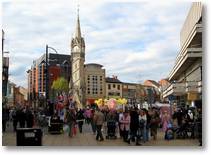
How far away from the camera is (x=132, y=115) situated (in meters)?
16.5

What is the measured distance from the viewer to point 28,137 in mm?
13969

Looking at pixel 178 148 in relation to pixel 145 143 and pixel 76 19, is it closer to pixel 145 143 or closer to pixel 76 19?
pixel 145 143

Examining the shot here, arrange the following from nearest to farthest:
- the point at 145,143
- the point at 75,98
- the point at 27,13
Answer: the point at 27,13, the point at 145,143, the point at 75,98

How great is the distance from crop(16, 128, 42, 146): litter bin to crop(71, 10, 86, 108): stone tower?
8.82 feet

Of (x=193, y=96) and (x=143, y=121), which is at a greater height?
(x=193, y=96)

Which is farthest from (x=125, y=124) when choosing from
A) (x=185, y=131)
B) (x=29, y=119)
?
(x=29, y=119)

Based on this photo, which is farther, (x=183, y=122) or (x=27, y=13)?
(x=183, y=122)

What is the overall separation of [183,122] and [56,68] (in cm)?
990

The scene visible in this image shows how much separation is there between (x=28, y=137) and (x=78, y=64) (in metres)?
5.25

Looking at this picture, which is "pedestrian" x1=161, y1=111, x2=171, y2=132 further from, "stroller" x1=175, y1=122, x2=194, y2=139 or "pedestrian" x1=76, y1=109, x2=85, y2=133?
"pedestrian" x1=76, y1=109, x2=85, y2=133

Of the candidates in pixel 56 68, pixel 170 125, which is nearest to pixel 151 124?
pixel 170 125

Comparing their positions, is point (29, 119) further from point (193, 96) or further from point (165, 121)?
point (193, 96)

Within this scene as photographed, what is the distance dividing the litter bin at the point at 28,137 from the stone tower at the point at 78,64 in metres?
2.69

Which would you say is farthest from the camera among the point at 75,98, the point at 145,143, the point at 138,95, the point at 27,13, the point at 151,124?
the point at 138,95
